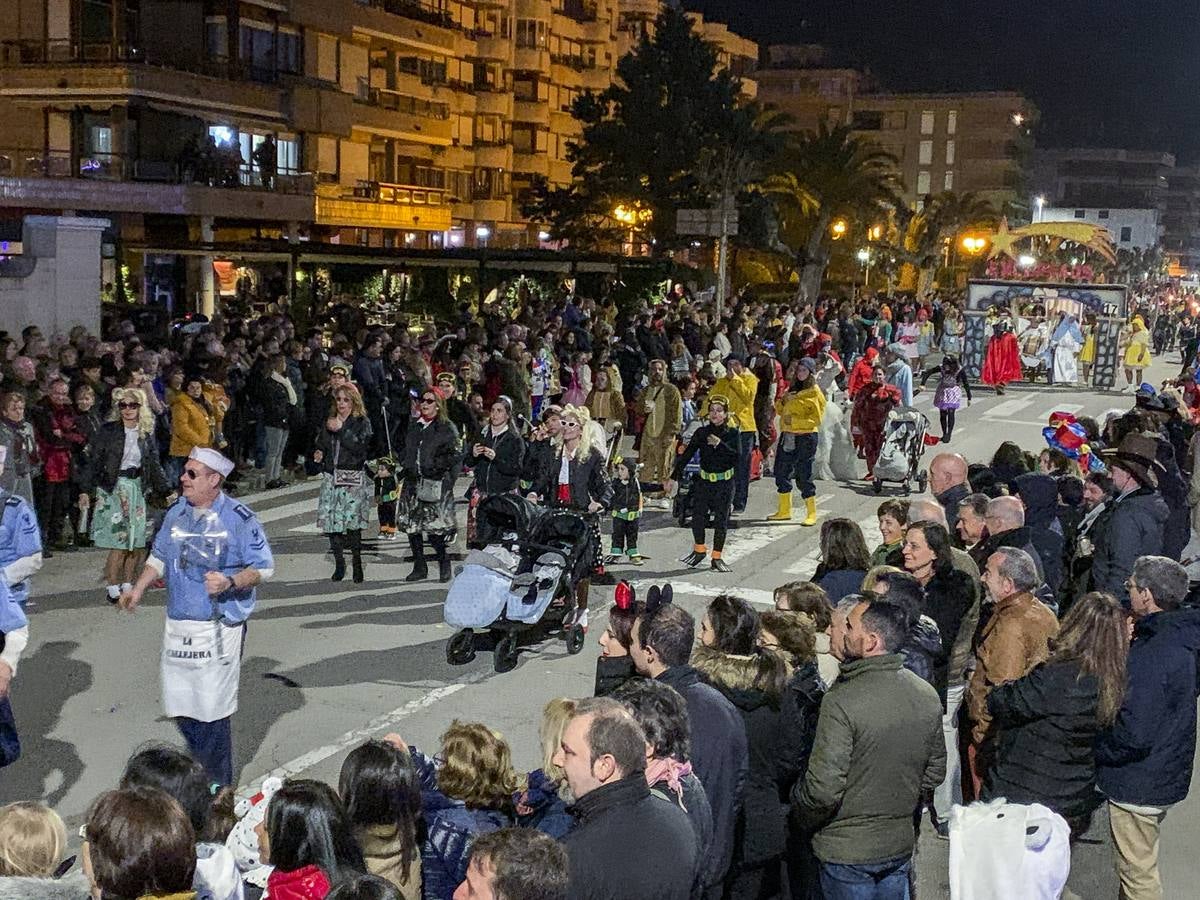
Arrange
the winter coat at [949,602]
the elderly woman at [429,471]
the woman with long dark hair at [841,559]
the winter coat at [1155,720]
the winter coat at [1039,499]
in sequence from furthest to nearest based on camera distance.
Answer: the elderly woman at [429,471], the winter coat at [1039,499], the woman with long dark hair at [841,559], the winter coat at [949,602], the winter coat at [1155,720]

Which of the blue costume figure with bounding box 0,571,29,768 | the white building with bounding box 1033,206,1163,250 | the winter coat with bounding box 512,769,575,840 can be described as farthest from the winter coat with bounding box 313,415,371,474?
the white building with bounding box 1033,206,1163,250

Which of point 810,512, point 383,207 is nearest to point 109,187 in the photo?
point 383,207

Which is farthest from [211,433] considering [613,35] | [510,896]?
[613,35]

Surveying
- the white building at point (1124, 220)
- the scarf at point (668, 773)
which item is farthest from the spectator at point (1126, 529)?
the white building at point (1124, 220)

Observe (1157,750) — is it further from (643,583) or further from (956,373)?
(956,373)

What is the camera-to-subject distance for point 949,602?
22.6 feet

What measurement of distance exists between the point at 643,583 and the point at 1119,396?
20.6 meters

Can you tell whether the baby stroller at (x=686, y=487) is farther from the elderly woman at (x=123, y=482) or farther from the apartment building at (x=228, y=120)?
the apartment building at (x=228, y=120)

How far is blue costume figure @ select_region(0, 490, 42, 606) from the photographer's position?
6.58 m

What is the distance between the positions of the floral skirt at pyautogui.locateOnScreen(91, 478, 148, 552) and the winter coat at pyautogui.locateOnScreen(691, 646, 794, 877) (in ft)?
21.3

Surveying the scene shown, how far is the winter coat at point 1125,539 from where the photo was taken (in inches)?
320

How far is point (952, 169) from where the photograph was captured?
109 meters

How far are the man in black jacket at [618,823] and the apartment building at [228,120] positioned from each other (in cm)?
2441

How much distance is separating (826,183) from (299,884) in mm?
50547
